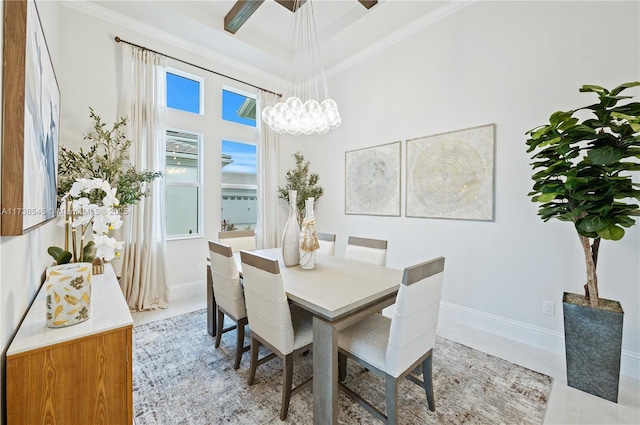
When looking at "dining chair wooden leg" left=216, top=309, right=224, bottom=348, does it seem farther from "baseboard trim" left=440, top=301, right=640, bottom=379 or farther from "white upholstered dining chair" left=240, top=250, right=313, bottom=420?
"baseboard trim" left=440, top=301, right=640, bottom=379

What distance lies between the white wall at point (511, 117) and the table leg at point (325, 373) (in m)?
2.19

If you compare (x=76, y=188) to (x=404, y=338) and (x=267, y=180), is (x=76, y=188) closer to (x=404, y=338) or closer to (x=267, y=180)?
(x=404, y=338)

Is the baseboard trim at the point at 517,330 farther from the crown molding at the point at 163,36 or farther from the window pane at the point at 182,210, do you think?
the crown molding at the point at 163,36

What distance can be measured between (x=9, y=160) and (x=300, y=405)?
1912mm

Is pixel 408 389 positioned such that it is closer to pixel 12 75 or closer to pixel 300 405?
pixel 300 405

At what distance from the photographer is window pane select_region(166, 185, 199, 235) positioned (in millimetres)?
3648

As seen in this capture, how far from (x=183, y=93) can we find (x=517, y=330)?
16.3ft

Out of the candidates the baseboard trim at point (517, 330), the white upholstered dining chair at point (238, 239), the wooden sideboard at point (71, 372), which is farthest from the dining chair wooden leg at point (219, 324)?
→ the baseboard trim at point (517, 330)

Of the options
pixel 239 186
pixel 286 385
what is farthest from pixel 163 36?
pixel 286 385

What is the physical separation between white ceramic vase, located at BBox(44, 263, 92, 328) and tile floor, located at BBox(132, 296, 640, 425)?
2.03m

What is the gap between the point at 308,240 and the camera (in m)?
2.12

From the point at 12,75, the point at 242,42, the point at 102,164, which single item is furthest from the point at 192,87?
the point at 12,75

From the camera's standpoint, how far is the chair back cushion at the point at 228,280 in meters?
2.01

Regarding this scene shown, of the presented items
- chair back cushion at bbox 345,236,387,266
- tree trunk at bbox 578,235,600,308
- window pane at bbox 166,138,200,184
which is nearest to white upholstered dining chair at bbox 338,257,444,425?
chair back cushion at bbox 345,236,387,266
